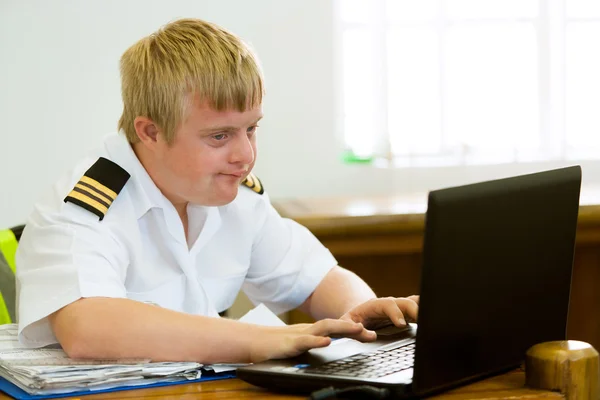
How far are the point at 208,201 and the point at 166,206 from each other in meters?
0.08

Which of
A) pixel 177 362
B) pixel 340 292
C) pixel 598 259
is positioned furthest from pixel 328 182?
pixel 177 362

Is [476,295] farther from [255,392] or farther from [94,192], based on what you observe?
[94,192]

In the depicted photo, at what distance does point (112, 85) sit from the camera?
301cm

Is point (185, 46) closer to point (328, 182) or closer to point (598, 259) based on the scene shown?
point (598, 259)

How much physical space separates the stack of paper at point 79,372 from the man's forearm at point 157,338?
0.02m

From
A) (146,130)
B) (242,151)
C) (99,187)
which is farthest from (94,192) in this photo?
(242,151)

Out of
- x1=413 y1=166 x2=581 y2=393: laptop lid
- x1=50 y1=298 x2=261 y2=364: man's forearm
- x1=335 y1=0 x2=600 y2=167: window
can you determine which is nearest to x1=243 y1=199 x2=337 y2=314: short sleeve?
x1=50 y1=298 x2=261 y2=364: man's forearm

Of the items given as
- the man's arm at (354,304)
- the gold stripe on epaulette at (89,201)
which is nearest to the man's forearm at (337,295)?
the man's arm at (354,304)

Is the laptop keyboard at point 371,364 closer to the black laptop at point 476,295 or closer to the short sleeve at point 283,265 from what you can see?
the black laptop at point 476,295

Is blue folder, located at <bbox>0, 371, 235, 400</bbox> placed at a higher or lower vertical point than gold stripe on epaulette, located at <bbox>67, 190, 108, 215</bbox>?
lower

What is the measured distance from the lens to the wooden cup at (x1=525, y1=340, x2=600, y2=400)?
98 centimetres

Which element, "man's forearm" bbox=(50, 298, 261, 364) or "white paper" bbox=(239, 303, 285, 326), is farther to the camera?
"white paper" bbox=(239, 303, 285, 326)

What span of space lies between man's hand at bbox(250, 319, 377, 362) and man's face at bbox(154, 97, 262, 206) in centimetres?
29

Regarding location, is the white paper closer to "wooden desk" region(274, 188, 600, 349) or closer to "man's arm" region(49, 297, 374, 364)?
"man's arm" region(49, 297, 374, 364)
